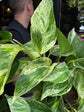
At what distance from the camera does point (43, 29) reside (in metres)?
0.31

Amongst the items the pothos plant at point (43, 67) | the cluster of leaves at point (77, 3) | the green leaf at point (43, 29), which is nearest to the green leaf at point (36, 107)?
the pothos plant at point (43, 67)

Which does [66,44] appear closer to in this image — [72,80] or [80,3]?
[72,80]

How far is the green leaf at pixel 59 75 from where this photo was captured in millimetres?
283

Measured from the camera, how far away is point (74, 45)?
35 cm

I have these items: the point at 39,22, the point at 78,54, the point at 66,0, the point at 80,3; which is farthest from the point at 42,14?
the point at 80,3

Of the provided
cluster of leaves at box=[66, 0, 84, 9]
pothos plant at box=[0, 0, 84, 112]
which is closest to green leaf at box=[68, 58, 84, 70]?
pothos plant at box=[0, 0, 84, 112]

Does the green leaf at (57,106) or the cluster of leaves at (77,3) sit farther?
the cluster of leaves at (77,3)

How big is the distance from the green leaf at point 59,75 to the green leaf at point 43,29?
1.9 inches

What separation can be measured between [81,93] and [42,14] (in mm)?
180

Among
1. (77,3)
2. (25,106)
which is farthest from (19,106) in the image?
(77,3)

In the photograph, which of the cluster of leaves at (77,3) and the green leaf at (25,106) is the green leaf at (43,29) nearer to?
the green leaf at (25,106)

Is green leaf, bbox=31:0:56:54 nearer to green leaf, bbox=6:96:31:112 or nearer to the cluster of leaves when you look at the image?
green leaf, bbox=6:96:31:112

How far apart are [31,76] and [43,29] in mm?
100

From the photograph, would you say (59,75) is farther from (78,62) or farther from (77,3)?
(77,3)
